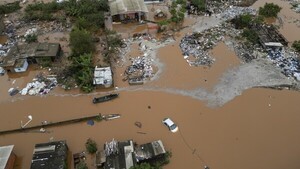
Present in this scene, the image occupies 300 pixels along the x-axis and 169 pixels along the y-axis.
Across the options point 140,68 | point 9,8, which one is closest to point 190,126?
point 140,68

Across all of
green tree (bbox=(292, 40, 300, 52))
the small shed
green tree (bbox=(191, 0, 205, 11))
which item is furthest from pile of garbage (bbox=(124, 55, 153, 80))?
green tree (bbox=(292, 40, 300, 52))

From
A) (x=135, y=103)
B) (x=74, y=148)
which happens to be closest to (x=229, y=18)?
(x=135, y=103)

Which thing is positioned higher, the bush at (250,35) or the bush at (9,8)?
the bush at (9,8)

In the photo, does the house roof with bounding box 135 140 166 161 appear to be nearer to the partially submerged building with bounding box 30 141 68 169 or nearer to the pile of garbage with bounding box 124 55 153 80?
the partially submerged building with bounding box 30 141 68 169

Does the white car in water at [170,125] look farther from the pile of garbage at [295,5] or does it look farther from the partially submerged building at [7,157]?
the pile of garbage at [295,5]

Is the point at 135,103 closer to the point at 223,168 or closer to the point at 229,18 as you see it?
the point at 223,168

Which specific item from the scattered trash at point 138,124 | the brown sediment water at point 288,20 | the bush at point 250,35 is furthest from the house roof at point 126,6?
the scattered trash at point 138,124
